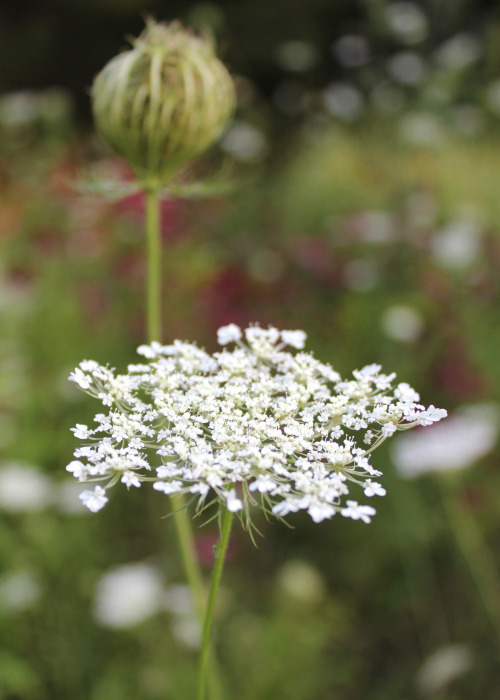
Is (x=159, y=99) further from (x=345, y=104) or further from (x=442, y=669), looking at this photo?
(x=345, y=104)

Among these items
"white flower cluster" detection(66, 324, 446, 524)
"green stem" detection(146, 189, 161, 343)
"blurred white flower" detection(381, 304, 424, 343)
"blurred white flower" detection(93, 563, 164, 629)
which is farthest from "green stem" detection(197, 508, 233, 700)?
"blurred white flower" detection(381, 304, 424, 343)

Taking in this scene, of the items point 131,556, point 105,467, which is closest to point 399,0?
point 131,556

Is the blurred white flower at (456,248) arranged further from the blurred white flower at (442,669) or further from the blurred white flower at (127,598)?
the blurred white flower at (127,598)

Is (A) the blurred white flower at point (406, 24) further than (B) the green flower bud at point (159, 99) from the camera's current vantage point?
Yes

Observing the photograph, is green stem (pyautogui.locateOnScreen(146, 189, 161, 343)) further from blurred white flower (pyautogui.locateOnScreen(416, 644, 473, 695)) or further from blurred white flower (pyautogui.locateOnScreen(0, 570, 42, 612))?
blurred white flower (pyautogui.locateOnScreen(416, 644, 473, 695))

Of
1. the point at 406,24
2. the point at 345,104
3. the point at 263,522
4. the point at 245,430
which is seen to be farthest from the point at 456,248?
the point at 345,104

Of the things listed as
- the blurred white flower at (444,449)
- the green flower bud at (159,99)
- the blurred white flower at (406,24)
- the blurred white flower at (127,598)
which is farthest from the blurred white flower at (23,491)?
the blurred white flower at (406,24)
